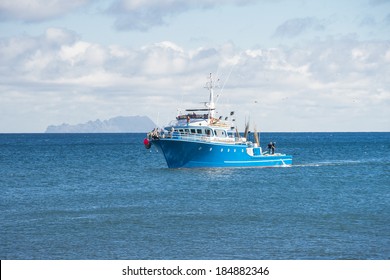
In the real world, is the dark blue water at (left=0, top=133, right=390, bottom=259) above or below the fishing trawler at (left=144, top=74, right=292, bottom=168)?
below

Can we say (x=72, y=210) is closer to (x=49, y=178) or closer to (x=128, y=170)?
(x=49, y=178)

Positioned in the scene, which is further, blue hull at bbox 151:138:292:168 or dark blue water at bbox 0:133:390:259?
blue hull at bbox 151:138:292:168

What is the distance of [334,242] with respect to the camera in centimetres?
3200

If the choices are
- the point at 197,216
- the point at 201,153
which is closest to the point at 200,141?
the point at 201,153

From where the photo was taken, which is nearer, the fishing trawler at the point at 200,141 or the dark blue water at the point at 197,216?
the dark blue water at the point at 197,216

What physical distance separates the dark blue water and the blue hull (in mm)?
1810

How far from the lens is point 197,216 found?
40.2 m

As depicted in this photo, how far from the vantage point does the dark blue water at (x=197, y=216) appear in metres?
30.5

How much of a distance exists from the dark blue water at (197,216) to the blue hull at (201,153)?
1.81 meters

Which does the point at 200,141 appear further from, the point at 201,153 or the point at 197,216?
the point at 197,216

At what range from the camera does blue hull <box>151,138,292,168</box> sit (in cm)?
6881

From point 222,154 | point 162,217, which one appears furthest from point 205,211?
point 222,154

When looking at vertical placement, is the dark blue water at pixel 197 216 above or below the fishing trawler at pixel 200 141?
below
